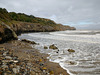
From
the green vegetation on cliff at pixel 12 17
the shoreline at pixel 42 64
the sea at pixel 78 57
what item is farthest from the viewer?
the green vegetation on cliff at pixel 12 17

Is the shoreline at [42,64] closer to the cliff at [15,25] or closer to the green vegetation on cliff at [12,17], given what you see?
the cliff at [15,25]

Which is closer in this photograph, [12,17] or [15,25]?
[15,25]

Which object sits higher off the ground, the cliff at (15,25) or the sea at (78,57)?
the cliff at (15,25)

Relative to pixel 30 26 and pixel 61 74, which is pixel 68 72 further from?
pixel 30 26

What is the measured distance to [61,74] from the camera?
386cm

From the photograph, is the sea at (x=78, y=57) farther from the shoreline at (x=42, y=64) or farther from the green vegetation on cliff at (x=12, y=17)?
the green vegetation on cliff at (x=12, y=17)

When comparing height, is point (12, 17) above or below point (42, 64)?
above

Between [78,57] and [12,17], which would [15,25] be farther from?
[78,57]

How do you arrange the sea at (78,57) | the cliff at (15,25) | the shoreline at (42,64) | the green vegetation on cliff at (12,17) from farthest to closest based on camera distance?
the green vegetation on cliff at (12,17)
the cliff at (15,25)
the sea at (78,57)
the shoreline at (42,64)

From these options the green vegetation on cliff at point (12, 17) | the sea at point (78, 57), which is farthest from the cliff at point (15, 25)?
the sea at point (78, 57)

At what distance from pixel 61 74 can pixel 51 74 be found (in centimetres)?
51

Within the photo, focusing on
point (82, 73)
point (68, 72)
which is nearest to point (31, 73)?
point (68, 72)

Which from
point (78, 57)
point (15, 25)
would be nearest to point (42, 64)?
point (78, 57)

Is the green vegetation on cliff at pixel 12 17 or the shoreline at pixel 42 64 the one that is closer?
the shoreline at pixel 42 64
